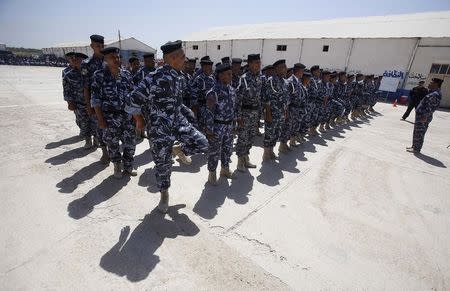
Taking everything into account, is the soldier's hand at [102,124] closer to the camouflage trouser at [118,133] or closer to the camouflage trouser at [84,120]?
the camouflage trouser at [118,133]

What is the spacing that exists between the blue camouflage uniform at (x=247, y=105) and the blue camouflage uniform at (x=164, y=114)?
5.13ft

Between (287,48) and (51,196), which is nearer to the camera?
(51,196)

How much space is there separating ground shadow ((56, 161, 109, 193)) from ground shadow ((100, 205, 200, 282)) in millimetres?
1549

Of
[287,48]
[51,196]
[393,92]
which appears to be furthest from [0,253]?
[287,48]

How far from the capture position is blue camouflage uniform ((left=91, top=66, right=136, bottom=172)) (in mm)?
3984

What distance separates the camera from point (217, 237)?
121 inches

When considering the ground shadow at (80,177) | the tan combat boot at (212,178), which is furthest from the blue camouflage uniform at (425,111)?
the ground shadow at (80,177)

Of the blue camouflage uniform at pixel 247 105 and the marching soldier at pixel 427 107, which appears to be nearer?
the blue camouflage uniform at pixel 247 105

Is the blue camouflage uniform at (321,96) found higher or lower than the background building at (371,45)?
lower

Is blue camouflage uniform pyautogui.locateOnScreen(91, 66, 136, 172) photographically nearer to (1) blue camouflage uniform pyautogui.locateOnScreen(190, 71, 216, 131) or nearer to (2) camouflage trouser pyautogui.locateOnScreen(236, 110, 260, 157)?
(1) blue camouflage uniform pyautogui.locateOnScreen(190, 71, 216, 131)

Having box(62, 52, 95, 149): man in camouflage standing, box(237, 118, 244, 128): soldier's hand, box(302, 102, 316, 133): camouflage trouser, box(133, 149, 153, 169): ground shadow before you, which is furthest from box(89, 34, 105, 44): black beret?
box(302, 102, 316, 133): camouflage trouser

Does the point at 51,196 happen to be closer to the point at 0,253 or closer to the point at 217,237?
the point at 0,253

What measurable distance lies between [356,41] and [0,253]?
24920mm

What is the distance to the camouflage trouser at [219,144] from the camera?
409 centimetres
